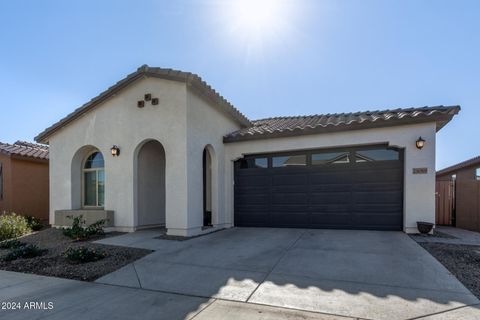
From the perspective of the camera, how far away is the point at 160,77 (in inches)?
335

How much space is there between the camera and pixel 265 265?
17.2ft

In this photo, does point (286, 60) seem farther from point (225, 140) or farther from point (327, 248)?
point (327, 248)

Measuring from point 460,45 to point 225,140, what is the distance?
7.92 meters

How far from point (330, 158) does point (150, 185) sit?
21.3 feet

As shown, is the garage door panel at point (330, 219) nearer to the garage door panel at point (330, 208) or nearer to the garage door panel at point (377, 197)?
the garage door panel at point (330, 208)

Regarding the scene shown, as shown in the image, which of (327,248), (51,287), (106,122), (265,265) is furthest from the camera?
(106,122)

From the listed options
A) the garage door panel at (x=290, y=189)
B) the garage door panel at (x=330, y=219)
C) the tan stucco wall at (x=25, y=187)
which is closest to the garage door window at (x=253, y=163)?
the garage door panel at (x=290, y=189)

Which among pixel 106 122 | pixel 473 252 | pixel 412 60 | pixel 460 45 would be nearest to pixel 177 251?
pixel 106 122

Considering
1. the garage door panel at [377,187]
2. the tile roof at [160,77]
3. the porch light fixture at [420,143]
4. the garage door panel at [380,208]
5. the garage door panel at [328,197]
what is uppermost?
the tile roof at [160,77]

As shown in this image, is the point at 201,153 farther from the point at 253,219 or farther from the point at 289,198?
the point at 289,198

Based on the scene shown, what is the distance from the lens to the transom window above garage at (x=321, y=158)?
8.69m

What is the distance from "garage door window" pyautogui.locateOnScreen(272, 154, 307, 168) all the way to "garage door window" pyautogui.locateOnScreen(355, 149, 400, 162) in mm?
1736

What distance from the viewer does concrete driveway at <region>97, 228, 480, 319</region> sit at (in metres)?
3.56

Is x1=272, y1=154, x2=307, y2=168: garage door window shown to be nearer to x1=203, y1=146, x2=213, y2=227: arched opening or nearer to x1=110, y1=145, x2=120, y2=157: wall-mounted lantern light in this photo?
x1=203, y1=146, x2=213, y2=227: arched opening
